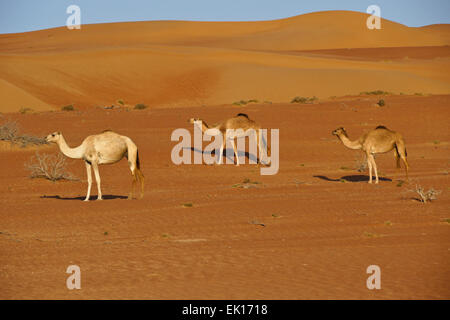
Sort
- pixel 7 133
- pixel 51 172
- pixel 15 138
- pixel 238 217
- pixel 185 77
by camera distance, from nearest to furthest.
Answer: pixel 238 217
pixel 51 172
pixel 15 138
pixel 7 133
pixel 185 77

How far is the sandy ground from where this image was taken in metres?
7.98

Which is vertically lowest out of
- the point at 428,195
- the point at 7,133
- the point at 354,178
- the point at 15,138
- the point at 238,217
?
the point at 238,217

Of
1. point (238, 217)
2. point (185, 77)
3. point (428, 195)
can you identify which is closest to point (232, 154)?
point (428, 195)

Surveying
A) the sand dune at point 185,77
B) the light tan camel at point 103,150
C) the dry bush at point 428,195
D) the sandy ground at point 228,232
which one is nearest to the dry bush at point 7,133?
the sandy ground at point 228,232

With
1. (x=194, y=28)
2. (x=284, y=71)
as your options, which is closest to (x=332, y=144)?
(x=284, y=71)

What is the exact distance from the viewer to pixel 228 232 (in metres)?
11.6

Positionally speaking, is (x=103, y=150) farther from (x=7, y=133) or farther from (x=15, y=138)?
(x=7, y=133)

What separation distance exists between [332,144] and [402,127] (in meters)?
6.08

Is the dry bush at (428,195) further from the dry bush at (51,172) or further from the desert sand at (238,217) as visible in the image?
the dry bush at (51,172)

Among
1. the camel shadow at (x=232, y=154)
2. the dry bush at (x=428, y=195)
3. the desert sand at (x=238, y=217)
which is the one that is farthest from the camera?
the camel shadow at (x=232, y=154)

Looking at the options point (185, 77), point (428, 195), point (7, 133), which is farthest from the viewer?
point (185, 77)

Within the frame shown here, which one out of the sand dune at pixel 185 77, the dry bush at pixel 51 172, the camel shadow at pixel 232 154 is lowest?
the dry bush at pixel 51 172

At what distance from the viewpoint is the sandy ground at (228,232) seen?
798 centimetres

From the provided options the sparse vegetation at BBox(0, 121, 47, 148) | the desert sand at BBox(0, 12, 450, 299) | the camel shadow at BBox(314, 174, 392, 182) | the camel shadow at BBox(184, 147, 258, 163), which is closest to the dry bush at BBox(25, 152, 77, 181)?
the desert sand at BBox(0, 12, 450, 299)
